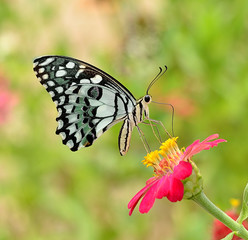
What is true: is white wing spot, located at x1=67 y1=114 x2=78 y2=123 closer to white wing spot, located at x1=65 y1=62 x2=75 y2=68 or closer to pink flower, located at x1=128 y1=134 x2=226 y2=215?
white wing spot, located at x1=65 y1=62 x2=75 y2=68

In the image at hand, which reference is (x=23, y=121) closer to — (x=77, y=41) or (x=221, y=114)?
(x=221, y=114)

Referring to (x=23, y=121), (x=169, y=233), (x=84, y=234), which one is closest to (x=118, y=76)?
(x=23, y=121)

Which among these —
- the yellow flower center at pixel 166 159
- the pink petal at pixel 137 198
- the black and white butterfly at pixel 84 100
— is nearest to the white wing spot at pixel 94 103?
the black and white butterfly at pixel 84 100

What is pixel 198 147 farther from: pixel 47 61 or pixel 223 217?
pixel 47 61

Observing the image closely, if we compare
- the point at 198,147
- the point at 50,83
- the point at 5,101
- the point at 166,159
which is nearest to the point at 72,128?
the point at 50,83

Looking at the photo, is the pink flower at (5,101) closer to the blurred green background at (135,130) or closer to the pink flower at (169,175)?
the blurred green background at (135,130)
